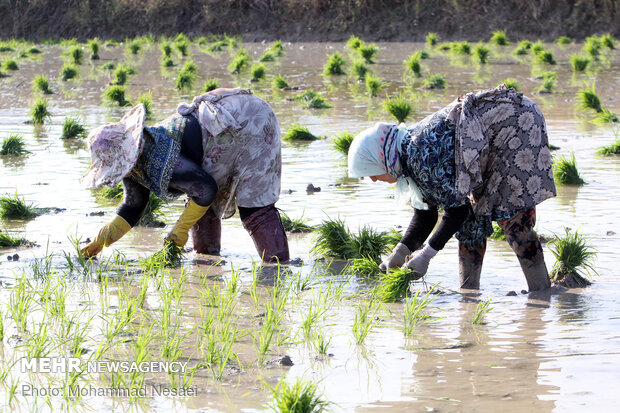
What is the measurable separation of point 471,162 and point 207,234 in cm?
177

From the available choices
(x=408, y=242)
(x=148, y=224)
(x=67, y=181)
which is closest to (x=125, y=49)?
(x=67, y=181)

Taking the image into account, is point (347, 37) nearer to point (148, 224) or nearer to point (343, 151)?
point (343, 151)

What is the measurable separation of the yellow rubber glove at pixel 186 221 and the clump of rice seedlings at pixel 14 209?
156cm

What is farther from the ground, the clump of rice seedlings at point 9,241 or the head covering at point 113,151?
the head covering at point 113,151

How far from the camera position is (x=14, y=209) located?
589cm

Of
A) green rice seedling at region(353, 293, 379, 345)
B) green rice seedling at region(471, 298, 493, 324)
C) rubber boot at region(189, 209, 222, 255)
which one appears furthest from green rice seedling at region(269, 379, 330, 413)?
rubber boot at region(189, 209, 222, 255)

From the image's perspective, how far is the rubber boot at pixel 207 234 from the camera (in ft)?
16.7

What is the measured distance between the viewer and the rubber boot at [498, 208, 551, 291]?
4.21m

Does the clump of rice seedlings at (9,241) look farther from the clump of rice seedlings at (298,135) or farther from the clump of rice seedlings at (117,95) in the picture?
the clump of rice seedlings at (117,95)

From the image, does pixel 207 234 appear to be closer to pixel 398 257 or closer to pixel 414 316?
pixel 398 257

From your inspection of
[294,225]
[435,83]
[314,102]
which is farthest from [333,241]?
[435,83]

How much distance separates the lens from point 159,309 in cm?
395

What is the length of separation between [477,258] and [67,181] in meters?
3.80

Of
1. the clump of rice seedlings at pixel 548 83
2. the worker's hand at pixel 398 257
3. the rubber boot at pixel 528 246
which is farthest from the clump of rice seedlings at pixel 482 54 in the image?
the worker's hand at pixel 398 257
